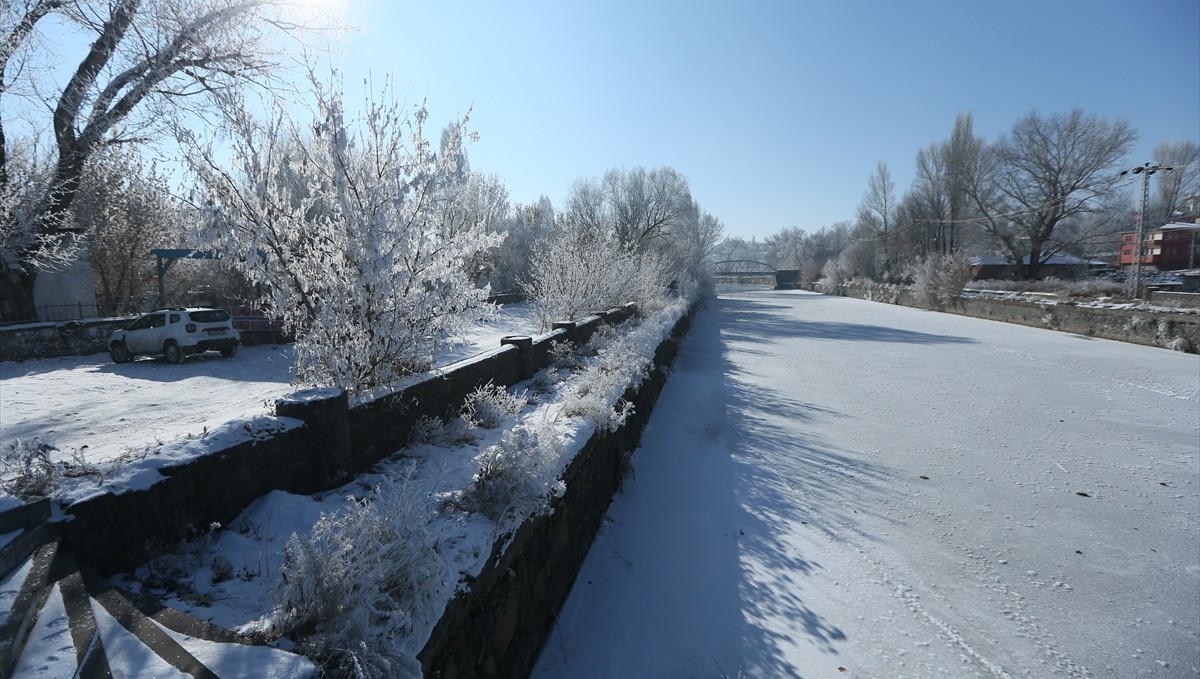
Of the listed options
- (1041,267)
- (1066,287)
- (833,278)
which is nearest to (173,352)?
(1066,287)

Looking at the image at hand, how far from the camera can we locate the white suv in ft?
43.2

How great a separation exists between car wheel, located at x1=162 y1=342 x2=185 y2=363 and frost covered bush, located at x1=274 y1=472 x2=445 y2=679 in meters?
13.9

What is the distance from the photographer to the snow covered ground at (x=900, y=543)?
3.89 metres

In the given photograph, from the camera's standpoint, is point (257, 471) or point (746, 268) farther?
point (746, 268)

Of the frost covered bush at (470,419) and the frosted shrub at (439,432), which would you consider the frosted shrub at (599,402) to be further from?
the frosted shrub at (439,432)

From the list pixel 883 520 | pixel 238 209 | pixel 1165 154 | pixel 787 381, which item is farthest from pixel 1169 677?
pixel 1165 154

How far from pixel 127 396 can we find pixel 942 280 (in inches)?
1492

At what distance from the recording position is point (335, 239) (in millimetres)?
4797

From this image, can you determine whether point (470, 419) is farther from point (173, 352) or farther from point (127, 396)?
point (173, 352)

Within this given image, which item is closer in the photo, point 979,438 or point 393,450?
point 393,450

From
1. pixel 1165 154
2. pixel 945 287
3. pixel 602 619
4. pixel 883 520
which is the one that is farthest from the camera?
pixel 1165 154

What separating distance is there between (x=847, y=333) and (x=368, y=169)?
885 inches

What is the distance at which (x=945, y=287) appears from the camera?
33.4 meters

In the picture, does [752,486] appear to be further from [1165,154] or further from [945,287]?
[1165,154]
